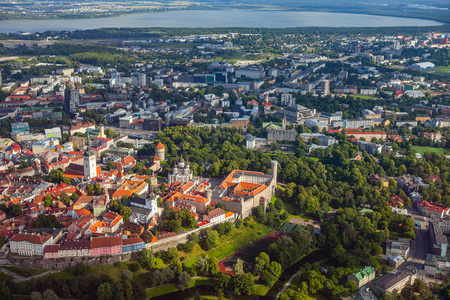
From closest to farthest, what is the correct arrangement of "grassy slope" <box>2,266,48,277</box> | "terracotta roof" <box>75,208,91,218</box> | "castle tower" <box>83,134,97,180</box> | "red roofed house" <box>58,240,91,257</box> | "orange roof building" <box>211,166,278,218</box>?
"grassy slope" <box>2,266,48,277</box>
"red roofed house" <box>58,240,91,257</box>
"terracotta roof" <box>75,208,91,218</box>
"orange roof building" <box>211,166,278,218</box>
"castle tower" <box>83,134,97,180</box>

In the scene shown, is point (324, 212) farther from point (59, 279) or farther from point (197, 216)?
point (59, 279)

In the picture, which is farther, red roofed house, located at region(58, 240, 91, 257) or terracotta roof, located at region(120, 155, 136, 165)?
terracotta roof, located at region(120, 155, 136, 165)

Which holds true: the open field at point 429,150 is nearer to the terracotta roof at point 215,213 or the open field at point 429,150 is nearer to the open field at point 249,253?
the open field at point 249,253

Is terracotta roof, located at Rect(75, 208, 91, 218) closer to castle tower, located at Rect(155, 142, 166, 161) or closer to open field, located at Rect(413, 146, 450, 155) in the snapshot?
castle tower, located at Rect(155, 142, 166, 161)

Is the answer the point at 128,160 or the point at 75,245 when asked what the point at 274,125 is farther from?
the point at 75,245

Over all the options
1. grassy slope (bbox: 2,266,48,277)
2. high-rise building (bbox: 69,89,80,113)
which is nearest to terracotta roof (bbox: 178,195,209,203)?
grassy slope (bbox: 2,266,48,277)

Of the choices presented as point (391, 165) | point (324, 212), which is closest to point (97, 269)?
point (324, 212)
